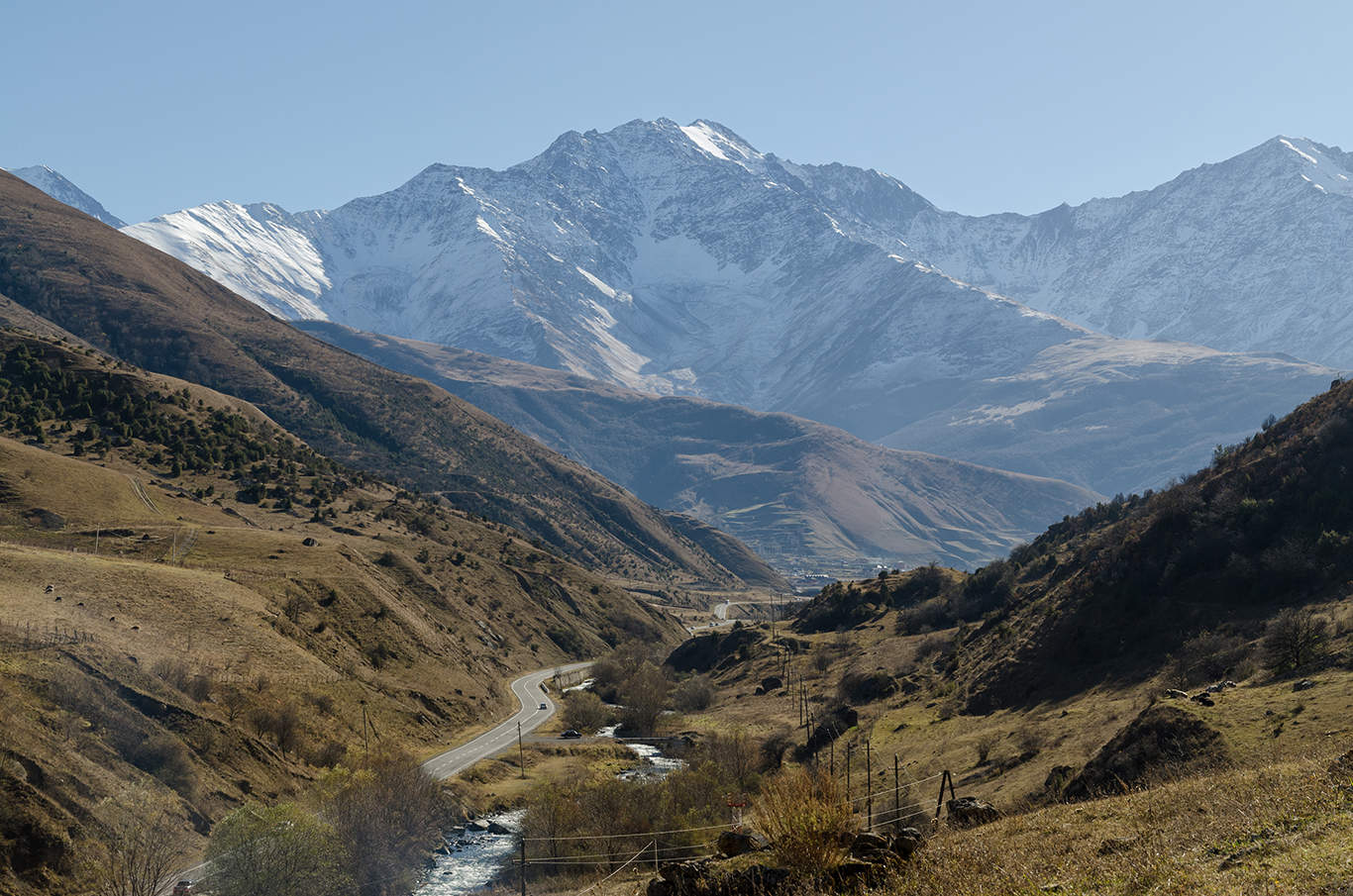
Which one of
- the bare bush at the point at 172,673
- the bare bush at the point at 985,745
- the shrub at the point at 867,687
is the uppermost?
the bare bush at the point at 985,745

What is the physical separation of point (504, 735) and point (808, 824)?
83.9m

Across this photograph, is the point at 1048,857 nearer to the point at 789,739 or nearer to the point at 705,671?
the point at 789,739

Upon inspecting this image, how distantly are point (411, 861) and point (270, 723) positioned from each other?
16.7 m

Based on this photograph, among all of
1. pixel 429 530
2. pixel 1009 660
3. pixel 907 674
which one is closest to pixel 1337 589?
pixel 1009 660

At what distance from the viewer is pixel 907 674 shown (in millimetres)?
94438

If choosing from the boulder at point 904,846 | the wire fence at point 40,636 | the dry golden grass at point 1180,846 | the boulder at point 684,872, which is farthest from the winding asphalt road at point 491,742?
the dry golden grass at point 1180,846

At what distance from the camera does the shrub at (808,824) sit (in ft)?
73.9

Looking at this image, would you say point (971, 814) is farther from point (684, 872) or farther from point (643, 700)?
point (643, 700)

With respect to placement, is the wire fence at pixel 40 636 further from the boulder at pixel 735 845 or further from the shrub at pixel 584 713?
the shrub at pixel 584 713

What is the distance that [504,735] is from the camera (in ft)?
331

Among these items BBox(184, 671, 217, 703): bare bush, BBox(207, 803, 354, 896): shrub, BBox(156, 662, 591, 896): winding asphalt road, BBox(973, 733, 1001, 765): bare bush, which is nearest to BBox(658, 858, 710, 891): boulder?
BBox(207, 803, 354, 896): shrub

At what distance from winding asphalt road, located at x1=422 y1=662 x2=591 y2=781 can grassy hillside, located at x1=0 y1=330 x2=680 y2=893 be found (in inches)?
121

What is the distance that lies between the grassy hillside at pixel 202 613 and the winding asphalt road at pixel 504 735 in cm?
306

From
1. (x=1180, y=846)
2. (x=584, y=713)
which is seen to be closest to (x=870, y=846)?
(x=1180, y=846)
